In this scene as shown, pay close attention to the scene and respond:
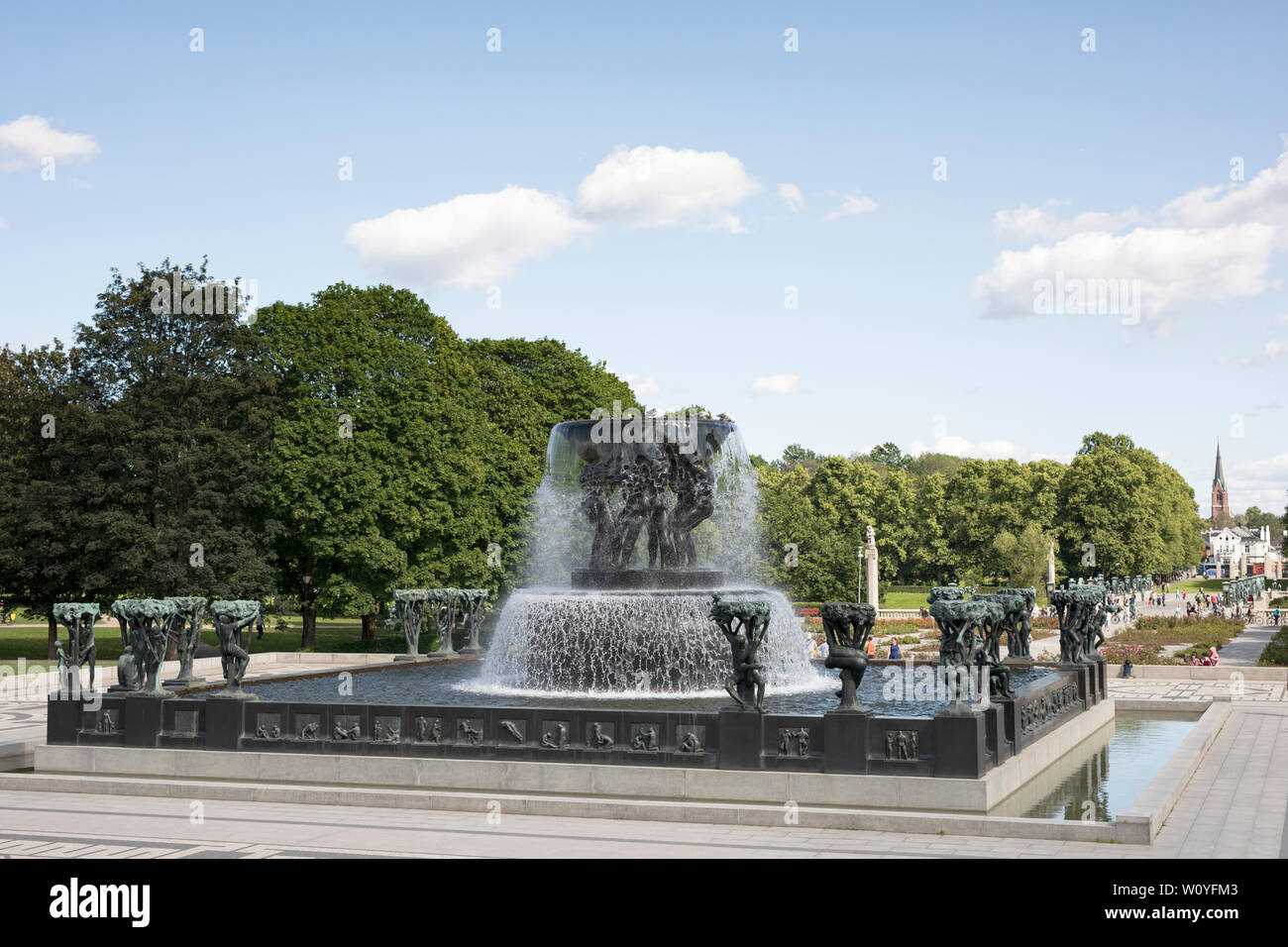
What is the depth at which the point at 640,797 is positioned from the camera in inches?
624

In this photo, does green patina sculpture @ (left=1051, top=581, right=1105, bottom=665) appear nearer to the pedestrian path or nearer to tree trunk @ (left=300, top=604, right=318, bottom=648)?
the pedestrian path

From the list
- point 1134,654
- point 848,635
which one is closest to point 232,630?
point 848,635

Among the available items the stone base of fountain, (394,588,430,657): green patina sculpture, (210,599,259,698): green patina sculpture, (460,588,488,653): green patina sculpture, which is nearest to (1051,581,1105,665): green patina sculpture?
the stone base of fountain

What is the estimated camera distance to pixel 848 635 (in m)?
16.3

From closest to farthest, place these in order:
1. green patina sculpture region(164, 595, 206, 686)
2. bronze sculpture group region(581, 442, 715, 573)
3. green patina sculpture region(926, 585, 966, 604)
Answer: green patina sculpture region(164, 595, 206, 686) < green patina sculpture region(926, 585, 966, 604) < bronze sculpture group region(581, 442, 715, 573)

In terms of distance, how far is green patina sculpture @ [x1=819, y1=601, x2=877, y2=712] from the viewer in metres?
15.8

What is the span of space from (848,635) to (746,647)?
4.34ft

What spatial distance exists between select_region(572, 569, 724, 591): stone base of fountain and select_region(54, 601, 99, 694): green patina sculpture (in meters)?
9.42

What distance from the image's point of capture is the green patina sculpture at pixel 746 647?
16.0 m

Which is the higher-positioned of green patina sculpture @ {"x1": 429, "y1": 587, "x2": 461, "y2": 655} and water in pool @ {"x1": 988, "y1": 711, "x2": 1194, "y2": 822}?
green patina sculpture @ {"x1": 429, "y1": 587, "x2": 461, "y2": 655}

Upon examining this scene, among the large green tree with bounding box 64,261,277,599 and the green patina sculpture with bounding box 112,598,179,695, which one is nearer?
the green patina sculpture with bounding box 112,598,179,695

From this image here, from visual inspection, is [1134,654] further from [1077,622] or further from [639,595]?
[639,595]

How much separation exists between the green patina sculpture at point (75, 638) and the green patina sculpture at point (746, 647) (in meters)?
10.3
